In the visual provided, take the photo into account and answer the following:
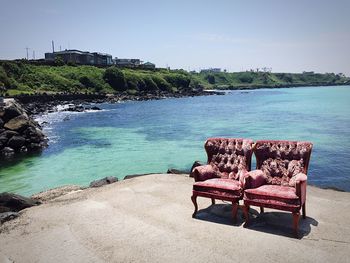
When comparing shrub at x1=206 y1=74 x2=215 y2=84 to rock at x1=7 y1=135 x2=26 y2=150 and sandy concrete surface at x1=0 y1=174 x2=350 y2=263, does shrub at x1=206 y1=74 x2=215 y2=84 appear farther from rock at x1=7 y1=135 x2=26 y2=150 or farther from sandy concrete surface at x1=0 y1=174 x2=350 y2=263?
sandy concrete surface at x1=0 y1=174 x2=350 y2=263

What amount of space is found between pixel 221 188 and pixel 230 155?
1.19 m

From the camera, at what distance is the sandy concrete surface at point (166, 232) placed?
18.2ft

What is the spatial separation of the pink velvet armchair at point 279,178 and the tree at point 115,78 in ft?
277

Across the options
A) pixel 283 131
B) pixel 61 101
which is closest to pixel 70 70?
pixel 61 101

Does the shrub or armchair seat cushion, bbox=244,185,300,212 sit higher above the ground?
the shrub

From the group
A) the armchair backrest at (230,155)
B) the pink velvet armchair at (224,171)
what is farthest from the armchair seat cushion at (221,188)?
the armchair backrest at (230,155)

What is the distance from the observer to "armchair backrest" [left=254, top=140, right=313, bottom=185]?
7.06 metres

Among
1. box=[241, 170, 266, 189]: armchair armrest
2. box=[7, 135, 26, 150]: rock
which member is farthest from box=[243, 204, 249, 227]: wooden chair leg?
box=[7, 135, 26, 150]: rock

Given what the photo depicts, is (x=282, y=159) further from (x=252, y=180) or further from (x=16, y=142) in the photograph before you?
(x=16, y=142)

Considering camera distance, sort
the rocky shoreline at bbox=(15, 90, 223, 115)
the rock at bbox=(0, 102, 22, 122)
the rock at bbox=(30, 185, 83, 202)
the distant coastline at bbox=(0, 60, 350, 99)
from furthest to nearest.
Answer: the distant coastline at bbox=(0, 60, 350, 99) < the rocky shoreline at bbox=(15, 90, 223, 115) < the rock at bbox=(0, 102, 22, 122) < the rock at bbox=(30, 185, 83, 202)

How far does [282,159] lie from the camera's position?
7.34m

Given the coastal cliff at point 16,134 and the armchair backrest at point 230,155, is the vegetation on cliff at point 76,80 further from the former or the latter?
the armchair backrest at point 230,155

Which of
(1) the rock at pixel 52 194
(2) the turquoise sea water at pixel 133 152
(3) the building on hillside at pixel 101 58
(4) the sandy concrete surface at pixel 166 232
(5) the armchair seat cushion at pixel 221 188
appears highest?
(3) the building on hillside at pixel 101 58

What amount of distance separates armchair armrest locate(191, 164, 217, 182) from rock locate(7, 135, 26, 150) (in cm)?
1910
